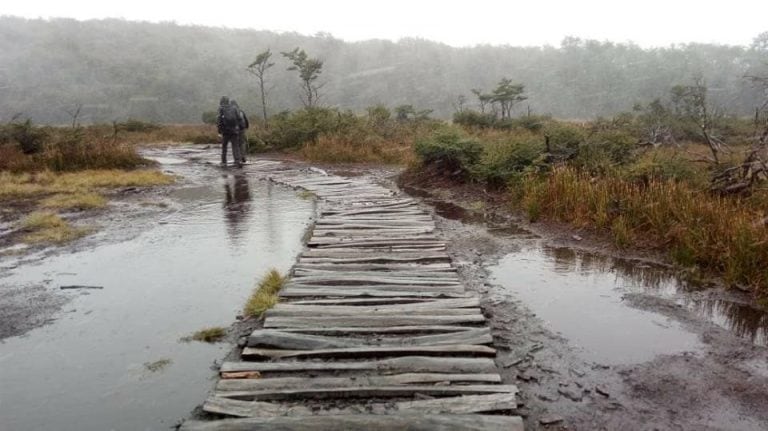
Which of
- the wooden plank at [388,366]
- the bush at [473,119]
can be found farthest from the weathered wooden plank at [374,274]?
the bush at [473,119]

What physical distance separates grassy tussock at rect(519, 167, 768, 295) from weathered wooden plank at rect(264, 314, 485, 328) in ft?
9.23

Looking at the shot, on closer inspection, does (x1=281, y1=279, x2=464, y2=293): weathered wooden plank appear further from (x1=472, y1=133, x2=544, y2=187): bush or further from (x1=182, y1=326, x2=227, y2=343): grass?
(x1=472, y1=133, x2=544, y2=187): bush

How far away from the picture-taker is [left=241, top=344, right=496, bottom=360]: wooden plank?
3572mm

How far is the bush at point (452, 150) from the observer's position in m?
10.9

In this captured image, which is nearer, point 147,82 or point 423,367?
point 423,367

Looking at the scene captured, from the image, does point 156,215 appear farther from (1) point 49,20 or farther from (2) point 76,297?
(1) point 49,20

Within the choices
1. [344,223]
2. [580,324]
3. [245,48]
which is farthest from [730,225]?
[245,48]

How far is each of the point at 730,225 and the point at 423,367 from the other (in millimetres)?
3938

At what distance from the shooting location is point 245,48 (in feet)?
208

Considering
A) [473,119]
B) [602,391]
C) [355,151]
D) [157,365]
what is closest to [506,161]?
[355,151]

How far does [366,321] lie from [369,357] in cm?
53

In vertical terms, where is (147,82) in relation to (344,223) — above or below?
above

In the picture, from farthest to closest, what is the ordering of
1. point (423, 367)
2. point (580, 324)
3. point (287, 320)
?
point (580, 324), point (287, 320), point (423, 367)

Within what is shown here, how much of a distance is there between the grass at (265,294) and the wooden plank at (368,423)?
1.51m
